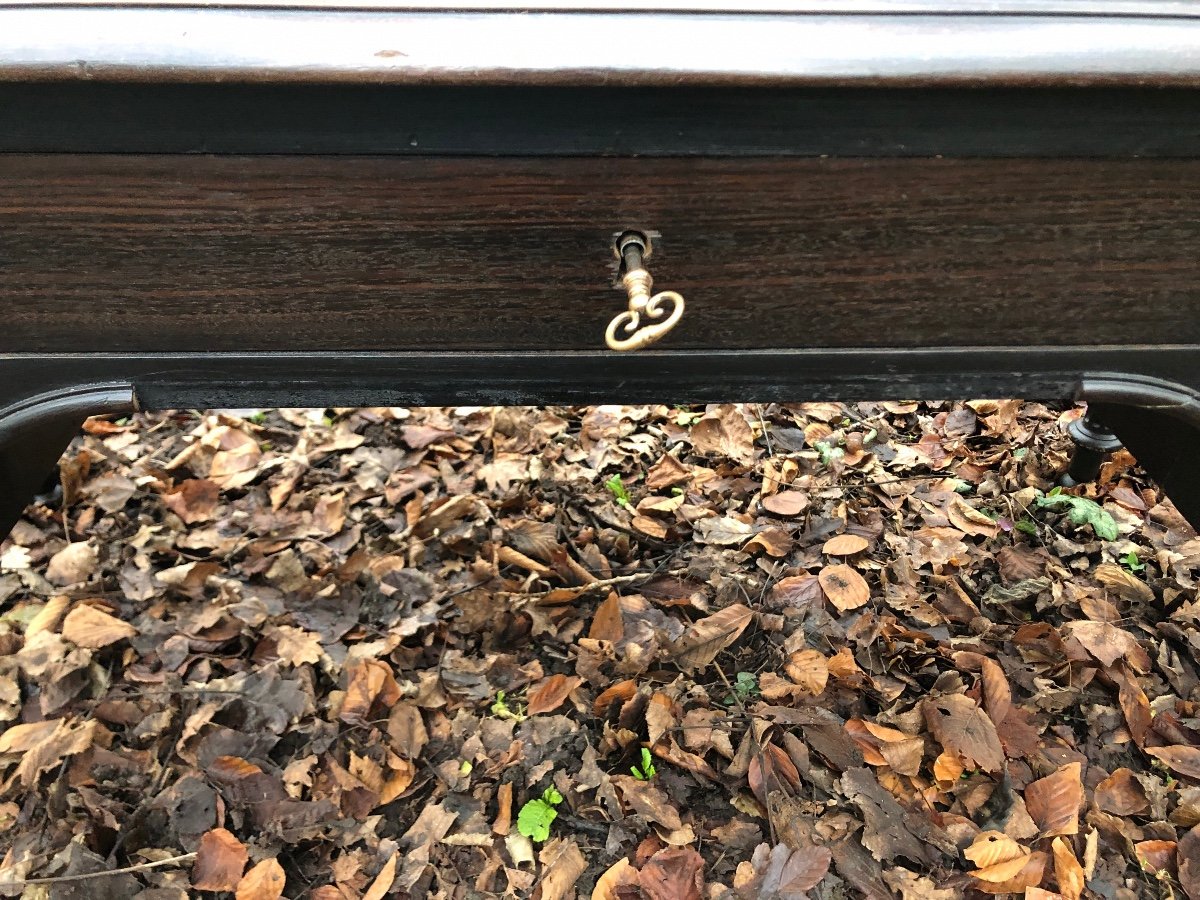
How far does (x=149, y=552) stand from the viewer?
5.98 feet

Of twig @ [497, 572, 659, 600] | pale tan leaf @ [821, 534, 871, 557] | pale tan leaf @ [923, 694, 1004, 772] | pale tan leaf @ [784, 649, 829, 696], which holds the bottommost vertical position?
pale tan leaf @ [923, 694, 1004, 772]

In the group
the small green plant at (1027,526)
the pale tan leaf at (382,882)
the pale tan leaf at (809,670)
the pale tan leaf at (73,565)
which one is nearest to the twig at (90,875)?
the pale tan leaf at (382,882)

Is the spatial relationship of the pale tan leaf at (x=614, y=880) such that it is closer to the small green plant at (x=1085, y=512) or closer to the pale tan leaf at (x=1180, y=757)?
the pale tan leaf at (x=1180, y=757)

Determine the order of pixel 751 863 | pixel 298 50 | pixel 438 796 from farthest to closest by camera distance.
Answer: pixel 438 796 → pixel 751 863 → pixel 298 50

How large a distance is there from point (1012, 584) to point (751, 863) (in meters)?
0.83

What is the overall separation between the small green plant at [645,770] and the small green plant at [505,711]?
0.72 feet

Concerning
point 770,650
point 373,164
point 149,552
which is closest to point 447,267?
point 373,164

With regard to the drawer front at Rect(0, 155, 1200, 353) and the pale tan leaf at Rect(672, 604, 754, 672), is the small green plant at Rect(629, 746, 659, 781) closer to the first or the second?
the pale tan leaf at Rect(672, 604, 754, 672)

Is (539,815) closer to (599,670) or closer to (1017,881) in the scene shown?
(599,670)

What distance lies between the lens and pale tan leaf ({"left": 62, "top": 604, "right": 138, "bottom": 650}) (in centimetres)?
160

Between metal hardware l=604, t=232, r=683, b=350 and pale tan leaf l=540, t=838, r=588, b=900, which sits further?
pale tan leaf l=540, t=838, r=588, b=900

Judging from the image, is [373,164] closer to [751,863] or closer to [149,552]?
[751,863]

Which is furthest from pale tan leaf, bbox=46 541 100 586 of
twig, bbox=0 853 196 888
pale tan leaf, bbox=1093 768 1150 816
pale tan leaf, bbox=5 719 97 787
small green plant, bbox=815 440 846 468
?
pale tan leaf, bbox=1093 768 1150 816

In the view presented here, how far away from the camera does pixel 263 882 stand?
1.26m
